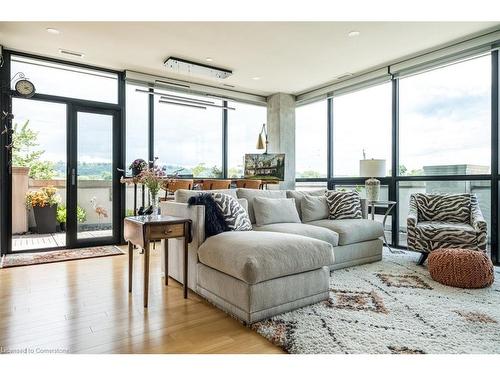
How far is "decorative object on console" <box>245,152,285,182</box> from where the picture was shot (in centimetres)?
552

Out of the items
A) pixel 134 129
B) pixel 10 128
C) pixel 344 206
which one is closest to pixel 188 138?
pixel 134 129

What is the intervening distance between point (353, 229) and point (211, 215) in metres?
1.70

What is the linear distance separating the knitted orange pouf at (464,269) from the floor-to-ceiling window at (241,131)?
4147mm

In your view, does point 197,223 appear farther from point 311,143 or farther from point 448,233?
point 311,143

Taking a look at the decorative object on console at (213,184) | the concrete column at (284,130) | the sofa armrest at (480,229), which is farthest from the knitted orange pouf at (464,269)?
the concrete column at (284,130)

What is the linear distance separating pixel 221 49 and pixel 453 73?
3156 mm

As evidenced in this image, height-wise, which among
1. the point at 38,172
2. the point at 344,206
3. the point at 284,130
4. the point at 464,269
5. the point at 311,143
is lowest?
the point at 464,269

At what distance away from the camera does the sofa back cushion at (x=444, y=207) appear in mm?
3668

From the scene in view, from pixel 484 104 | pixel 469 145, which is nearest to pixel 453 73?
pixel 484 104

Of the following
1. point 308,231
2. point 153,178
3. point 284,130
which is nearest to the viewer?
point 153,178

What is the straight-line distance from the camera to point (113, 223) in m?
4.93

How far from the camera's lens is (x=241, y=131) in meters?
6.50

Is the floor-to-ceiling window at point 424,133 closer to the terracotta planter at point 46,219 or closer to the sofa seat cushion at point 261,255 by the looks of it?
the sofa seat cushion at point 261,255
